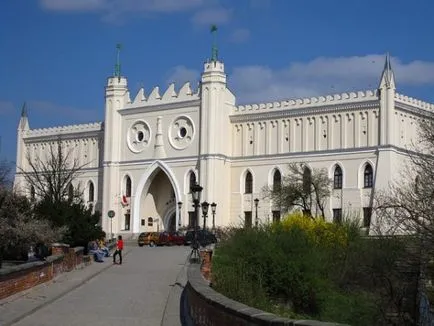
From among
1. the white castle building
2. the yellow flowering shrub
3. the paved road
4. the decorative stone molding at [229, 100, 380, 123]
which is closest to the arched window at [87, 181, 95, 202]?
the white castle building

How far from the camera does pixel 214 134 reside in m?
67.7

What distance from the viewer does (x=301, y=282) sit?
27109mm

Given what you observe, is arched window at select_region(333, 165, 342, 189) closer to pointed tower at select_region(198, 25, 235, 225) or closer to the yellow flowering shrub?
pointed tower at select_region(198, 25, 235, 225)

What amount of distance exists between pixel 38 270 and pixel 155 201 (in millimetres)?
51708

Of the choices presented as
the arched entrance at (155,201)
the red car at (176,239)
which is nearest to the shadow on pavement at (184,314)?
the red car at (176,239)

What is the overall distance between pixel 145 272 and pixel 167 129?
41.7 meters

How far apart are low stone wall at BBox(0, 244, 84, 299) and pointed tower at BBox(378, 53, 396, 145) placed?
3292 cm

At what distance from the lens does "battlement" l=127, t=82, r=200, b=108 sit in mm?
71125

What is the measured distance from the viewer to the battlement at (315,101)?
6192 centimetres

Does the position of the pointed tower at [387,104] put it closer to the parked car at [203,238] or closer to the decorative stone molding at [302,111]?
the decorative stone molding at [302,111]

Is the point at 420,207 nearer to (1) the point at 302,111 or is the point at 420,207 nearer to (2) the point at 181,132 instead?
(1) the point at 302,111

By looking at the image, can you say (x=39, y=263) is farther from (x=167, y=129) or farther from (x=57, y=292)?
(x=167, y=129)

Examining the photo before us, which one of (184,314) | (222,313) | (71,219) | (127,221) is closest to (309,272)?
(184,314)

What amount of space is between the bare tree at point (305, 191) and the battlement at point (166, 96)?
39.5 ft
